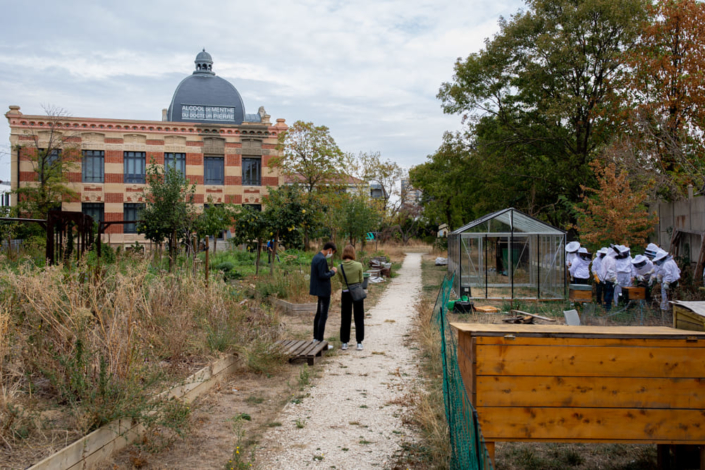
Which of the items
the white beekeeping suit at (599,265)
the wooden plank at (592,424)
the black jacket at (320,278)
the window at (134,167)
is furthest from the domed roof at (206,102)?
the wooden plank at (592,424)

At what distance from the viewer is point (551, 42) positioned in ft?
68.3

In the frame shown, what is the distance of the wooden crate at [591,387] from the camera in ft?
13.4

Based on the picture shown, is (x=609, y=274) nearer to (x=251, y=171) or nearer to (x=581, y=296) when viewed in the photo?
(x=581, y=296)

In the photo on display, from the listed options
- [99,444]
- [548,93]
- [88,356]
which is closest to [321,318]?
[88,356]

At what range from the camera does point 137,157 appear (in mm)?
36500

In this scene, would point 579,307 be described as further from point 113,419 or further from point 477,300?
point 113,419

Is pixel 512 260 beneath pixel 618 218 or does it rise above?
beneath

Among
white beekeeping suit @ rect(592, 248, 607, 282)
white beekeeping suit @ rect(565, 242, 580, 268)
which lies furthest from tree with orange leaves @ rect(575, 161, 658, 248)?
white beekeeping suit @ rect(592, 248, 607, 282)

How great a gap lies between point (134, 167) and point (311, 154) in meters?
11.9

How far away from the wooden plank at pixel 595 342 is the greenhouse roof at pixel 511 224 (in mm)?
11921

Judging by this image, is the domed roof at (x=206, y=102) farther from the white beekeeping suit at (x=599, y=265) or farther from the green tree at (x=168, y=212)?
the white beekeeping suit at (x=599, y=265)

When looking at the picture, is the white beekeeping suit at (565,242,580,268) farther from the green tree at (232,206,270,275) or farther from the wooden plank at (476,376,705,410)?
the wooden plank at (476,376,705,410)

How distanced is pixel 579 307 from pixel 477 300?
329cm

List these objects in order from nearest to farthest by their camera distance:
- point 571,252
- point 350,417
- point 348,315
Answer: point 350,417
point 348,315
point 571,252
